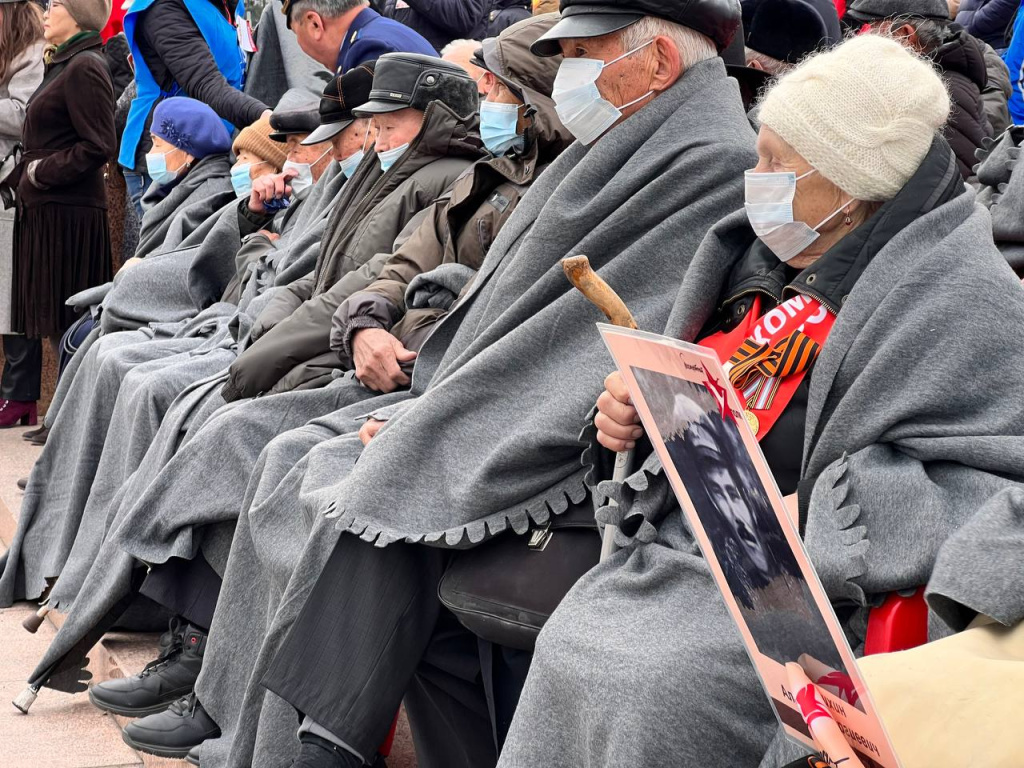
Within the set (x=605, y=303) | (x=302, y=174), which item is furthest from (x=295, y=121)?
(x=605, y=303)

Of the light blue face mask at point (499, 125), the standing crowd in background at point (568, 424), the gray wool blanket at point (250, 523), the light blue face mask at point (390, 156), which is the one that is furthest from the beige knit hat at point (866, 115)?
the light blue face mask at point (390, 156)

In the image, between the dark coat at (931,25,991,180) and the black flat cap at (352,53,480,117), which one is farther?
the black flat cap at (352,53,480,117)

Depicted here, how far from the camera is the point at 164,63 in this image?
737 centimetres

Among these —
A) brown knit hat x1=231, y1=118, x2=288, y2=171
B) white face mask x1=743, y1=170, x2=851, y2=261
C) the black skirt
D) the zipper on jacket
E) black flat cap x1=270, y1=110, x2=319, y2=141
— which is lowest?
the black skirt

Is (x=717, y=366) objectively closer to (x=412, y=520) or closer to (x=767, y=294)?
(x=767, y=294)

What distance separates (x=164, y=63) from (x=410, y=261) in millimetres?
3965

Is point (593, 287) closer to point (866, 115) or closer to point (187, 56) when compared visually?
point (866, 115)

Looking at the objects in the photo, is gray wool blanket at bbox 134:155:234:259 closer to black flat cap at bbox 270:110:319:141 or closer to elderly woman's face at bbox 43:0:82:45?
black flat cap at bbox 270:110:319:141

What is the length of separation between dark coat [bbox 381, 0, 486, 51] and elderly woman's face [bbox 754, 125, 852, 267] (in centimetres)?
466

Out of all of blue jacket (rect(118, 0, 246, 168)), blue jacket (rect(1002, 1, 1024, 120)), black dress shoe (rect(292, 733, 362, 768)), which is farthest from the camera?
blue jacket (rect(118, 0, 246, 168))

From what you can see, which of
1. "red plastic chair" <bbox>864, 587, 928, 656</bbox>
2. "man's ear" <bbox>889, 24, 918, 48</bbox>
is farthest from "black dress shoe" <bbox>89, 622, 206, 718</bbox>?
"man's ear" <bbox>889, 24, 918, 48</bbox>

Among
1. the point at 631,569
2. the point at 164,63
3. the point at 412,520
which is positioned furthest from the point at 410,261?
the point at 164,63

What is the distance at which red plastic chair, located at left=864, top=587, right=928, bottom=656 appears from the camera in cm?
202

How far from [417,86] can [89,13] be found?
3661 millimetres
